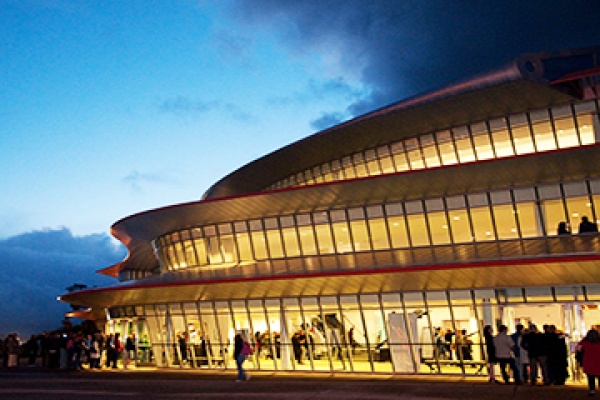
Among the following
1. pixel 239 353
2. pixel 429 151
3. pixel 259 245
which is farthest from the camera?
pixel 429 151

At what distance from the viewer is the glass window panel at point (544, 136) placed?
31.5m

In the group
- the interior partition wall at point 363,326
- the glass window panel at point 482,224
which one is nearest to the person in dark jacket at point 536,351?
the interior partition wall at point 363,326

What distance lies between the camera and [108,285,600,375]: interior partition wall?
23.3 metres

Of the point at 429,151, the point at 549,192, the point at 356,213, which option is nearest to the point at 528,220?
the point at 549,192

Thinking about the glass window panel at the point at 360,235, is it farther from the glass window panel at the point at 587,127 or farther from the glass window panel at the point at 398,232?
the glass window panel at the point at 587,127

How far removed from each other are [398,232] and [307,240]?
4506mm

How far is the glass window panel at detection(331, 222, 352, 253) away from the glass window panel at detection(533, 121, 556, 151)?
11025 millimetres

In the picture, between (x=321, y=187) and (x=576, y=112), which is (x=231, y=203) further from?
(x=576, y=112)

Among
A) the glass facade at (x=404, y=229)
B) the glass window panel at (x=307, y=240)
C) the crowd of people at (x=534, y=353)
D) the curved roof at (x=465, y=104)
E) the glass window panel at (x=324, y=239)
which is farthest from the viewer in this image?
the curved roof at (x=465, y=104)

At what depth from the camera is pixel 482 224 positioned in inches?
1056

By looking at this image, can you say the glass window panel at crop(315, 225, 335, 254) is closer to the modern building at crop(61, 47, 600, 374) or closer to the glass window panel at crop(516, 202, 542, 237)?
the modern building at crop(61, 47, 600, 374)

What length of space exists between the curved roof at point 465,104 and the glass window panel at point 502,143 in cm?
97

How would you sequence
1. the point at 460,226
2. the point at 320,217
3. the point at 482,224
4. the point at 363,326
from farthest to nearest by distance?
1. the point at 320,217
2. the point at 460,226
3. the point at 482,224
4. the point at 363,326

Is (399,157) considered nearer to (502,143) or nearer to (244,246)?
(502,143)
